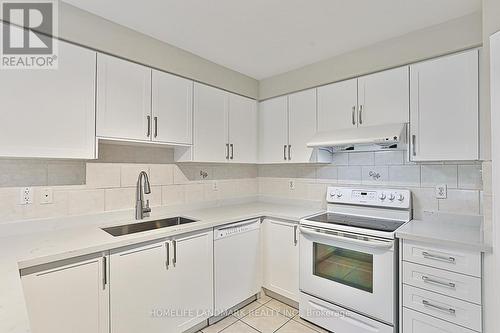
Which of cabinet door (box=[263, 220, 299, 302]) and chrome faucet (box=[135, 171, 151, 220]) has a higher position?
chrome faucet (box=[135, 171, 151, 220])

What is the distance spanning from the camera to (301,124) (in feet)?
8.88

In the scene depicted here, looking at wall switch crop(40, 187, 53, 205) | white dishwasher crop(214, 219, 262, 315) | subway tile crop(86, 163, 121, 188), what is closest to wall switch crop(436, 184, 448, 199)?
white dishwasher crop(214, 219, 262, 315)

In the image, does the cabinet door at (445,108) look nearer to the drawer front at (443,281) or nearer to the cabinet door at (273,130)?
the drawer front at (443,281)

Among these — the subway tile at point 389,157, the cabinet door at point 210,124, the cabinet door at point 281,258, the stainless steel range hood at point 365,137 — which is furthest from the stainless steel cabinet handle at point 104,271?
the subway tile at point 389,157

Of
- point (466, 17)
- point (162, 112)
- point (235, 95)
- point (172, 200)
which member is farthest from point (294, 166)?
point (466, 17)

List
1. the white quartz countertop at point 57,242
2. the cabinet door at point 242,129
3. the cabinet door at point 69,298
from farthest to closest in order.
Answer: the cabinet door at point 242,129, the cabinet door at point 69,298, the white quartz countertop at point 57,242

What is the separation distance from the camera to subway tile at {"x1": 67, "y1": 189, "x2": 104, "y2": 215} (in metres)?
1.91

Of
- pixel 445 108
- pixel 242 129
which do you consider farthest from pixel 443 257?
pixel 242 129

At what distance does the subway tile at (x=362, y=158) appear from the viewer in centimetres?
247

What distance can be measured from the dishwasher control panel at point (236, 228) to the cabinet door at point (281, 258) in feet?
0.50

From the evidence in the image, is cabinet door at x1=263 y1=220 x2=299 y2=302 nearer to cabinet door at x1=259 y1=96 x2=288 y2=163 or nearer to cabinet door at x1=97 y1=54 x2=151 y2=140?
cabinet door at x1=259 y1=96 x2=288 y2=163

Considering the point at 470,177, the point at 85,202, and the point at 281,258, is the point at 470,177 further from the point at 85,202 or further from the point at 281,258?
the point at 85,202

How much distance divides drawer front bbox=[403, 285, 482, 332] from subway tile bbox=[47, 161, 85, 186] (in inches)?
99.3

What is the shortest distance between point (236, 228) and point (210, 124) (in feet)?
3.48
